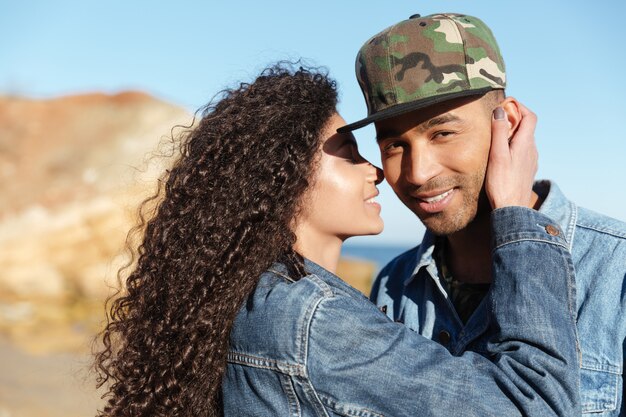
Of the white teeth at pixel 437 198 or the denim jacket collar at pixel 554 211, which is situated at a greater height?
the white teeth at pixel 437 198

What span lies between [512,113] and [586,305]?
2.99 feet

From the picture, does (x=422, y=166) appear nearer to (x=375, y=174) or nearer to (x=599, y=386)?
(x=375, y=174)

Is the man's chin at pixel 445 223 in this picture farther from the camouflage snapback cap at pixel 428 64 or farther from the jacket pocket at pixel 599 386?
the jacket pocket at pixel 599 386

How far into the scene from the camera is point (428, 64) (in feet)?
10.5

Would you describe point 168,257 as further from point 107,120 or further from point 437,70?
point 107,120

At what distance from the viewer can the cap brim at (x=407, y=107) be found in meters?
3.16

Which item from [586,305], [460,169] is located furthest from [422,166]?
[586,305]

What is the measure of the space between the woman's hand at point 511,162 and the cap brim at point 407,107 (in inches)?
7.6

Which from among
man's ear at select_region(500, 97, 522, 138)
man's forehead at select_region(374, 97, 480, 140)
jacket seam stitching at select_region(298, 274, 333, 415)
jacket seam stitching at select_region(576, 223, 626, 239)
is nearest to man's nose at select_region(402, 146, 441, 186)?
man's forehead at select_region(374, 97, 480, 140)

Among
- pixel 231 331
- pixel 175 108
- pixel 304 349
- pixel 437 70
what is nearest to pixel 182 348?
pixel 231 331

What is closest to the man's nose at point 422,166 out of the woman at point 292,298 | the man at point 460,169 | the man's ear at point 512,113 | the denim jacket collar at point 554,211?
the man at point 460,169

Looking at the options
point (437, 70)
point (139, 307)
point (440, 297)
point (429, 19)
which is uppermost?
point (429, 19)

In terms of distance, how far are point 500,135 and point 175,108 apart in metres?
30.9

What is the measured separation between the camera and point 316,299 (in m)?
2.79
